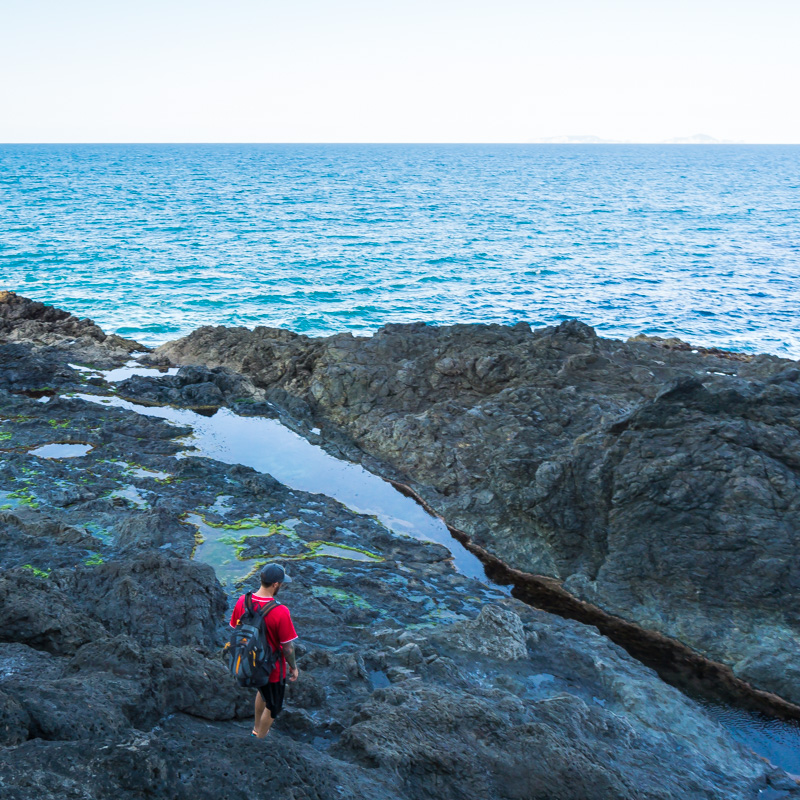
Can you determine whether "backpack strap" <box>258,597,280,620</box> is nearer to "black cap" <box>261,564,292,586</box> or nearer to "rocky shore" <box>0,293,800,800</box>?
"black cap" <box>261,564,292,586</box>

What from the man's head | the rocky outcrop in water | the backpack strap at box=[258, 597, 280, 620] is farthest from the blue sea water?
the backpack strap at box=[258, 597, 280, 620]

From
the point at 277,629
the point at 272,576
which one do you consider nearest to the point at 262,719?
the point at 277,629

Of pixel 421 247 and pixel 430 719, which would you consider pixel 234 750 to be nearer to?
pixel 430 719

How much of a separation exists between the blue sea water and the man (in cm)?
2407

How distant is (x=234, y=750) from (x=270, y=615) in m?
1.30

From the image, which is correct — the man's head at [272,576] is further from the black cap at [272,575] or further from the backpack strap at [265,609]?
the backpack strap at [265,609]

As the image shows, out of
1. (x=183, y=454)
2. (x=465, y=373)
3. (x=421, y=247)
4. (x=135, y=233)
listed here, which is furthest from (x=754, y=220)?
(x=183, y=454)

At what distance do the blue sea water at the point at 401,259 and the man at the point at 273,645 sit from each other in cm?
2407

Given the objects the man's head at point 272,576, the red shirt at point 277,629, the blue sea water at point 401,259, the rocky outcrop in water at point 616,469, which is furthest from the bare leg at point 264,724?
the blue sea water at point 401,259

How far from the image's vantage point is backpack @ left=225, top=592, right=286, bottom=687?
19.7 ft

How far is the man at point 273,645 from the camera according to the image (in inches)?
242

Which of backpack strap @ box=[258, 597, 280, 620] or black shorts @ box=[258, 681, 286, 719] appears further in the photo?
black shorts @ box=[258, 681, 286, 719]

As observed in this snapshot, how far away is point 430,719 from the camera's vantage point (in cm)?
662

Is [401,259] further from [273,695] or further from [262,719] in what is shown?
[262,719]
